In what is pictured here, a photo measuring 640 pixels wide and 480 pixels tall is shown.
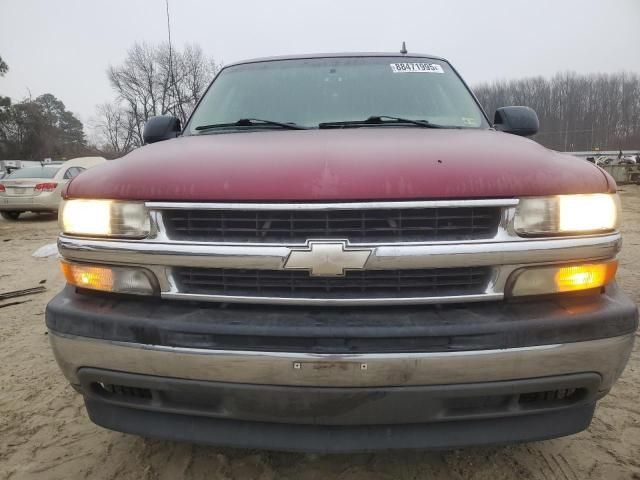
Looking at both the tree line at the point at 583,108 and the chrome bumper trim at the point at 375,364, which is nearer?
the chrome bumper trim at the point at 375,364

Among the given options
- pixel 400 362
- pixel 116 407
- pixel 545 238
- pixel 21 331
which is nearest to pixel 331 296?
pixel 400 362

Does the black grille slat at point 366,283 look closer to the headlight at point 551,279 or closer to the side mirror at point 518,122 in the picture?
the headlight at point 551,279

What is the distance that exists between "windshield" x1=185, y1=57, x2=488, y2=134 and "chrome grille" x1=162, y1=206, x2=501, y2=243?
3.55 feet

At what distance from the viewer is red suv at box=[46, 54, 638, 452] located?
5.03ft

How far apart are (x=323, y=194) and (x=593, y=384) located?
1.15 meters

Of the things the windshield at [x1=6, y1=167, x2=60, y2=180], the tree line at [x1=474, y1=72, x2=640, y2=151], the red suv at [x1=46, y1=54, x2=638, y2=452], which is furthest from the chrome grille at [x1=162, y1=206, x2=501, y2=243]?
the tree line at [x1=474, y1=72, x2=640, y2=151]

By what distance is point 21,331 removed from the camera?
397cm

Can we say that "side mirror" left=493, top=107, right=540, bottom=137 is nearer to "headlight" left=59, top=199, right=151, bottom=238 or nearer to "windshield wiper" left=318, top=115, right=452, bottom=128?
"windshield wiper" left=318, top=115, right=452, bottom=128

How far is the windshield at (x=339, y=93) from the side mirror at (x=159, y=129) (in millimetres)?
218

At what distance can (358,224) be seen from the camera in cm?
A: 162

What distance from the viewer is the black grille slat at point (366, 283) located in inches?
64.8

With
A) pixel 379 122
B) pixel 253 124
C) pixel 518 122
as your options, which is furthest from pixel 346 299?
pixel 518 122

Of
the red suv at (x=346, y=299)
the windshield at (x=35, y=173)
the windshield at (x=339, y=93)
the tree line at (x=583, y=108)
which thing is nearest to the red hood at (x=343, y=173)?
the red suv at (x=346, y=299)

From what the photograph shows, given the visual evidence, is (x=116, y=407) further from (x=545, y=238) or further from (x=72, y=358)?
(x=545, y=238)
